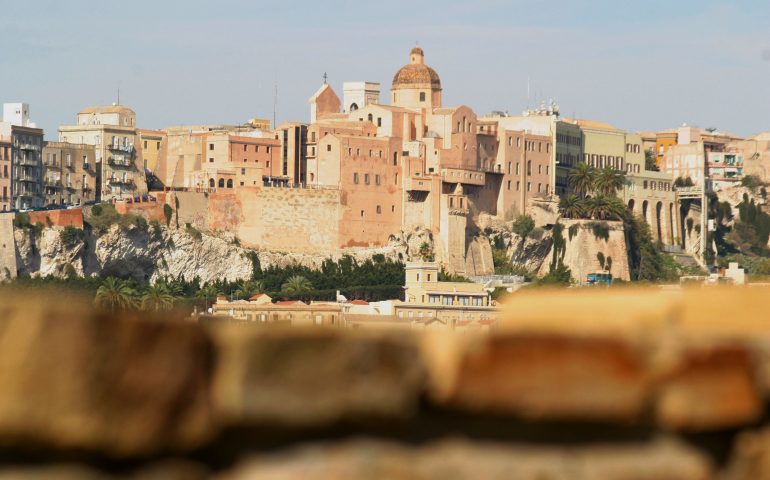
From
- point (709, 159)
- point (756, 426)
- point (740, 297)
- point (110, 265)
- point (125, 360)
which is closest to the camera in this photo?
point (125, 360)

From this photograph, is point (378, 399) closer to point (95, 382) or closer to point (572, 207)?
point (95, 382)

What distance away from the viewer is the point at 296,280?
10400cm

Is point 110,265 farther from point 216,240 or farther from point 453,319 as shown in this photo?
point 453,319

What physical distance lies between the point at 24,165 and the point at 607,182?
38654mm

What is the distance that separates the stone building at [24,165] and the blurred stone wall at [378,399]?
109 meters

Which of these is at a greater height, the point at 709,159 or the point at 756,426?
→ the point at 709,159

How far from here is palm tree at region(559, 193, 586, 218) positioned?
115562 mm

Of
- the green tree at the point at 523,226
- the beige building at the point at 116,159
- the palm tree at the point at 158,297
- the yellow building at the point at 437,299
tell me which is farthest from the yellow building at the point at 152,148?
the green tree at the point at 523,226

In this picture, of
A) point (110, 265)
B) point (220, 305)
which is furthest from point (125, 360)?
point (110, 265)

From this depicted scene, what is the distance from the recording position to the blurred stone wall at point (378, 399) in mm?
3430

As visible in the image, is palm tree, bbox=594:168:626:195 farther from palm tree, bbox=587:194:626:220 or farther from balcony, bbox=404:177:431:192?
balcony, bbox=404:177:431:192

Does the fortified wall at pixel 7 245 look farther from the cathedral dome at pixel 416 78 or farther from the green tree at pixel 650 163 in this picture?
the green tree at pixel 650 163

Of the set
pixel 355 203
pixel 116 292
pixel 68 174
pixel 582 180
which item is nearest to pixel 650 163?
pixel 582 180

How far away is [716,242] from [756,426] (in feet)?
431
